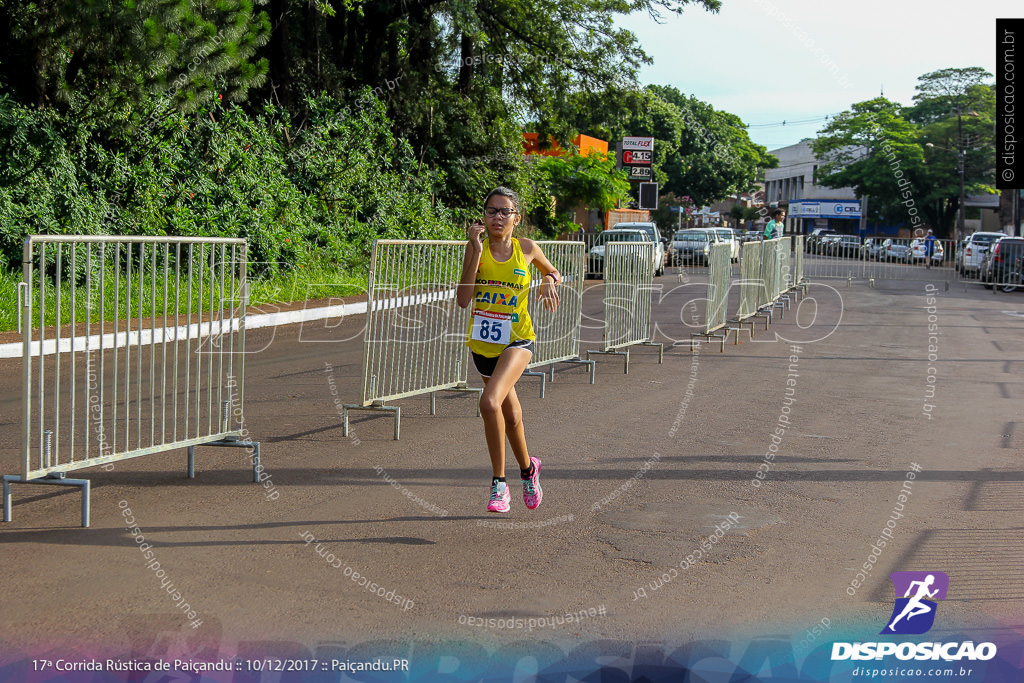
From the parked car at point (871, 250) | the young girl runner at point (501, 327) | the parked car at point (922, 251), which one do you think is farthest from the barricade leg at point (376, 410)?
the parked car at point (922, 251)

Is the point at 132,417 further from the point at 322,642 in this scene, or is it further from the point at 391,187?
the point at 391,187

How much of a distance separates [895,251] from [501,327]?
110ft

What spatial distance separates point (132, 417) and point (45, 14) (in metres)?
9.84

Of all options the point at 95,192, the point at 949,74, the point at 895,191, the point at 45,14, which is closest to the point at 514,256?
the point at 45,14

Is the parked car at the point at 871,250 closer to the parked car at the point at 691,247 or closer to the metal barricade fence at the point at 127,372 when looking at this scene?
the parked car at the point at 691,247

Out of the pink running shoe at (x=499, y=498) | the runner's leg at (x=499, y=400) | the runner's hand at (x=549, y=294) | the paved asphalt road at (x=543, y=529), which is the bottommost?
the paved asphalt road at (x=543, y=529)

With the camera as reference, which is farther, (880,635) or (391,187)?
(391,187)

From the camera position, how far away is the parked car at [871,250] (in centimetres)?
3606

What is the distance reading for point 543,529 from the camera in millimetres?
5773

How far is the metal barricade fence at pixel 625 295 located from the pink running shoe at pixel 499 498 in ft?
22.5

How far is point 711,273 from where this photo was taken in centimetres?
1525

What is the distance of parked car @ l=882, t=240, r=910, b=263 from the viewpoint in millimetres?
36438

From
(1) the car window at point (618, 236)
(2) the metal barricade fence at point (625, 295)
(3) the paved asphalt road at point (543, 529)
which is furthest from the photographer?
(1) the car window at point (618, 236)

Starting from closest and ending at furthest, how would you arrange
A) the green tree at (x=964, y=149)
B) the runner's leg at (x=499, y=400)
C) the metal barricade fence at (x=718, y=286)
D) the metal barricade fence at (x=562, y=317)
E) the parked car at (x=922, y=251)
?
the runner's leg at (x=499, y=400) < the metal barricade fence at (x=562, y=317) < the metal barricade fence at (x=718, y=286) < the parked car at (x=922, y=251) < the green tree at (x=964, y=149)
